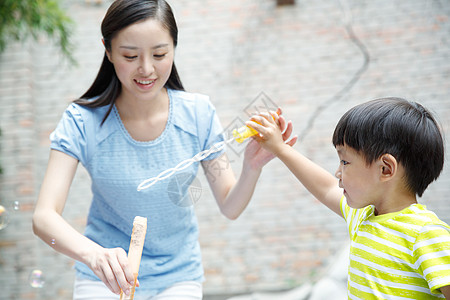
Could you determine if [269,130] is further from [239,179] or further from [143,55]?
[143,55]

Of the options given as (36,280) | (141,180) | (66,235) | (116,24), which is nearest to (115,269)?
(66,235)

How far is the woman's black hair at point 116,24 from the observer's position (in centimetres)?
137

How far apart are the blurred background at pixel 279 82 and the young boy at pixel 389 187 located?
2.77 meters

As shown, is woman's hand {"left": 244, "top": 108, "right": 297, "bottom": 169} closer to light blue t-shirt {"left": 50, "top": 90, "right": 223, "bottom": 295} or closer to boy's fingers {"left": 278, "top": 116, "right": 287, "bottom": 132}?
boy's fingers {"left": 278, "top": 116, "right": 287, "bottom": 132}

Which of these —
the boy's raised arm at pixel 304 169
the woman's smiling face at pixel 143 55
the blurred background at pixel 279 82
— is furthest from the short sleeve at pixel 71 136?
the blurred background at pixel 279 82

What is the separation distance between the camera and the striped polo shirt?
99 centimetres

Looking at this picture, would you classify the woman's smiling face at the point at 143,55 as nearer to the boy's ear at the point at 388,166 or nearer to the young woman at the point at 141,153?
the young woman at the point at 141,153

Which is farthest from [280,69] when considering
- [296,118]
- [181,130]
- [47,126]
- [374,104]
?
[374,104]

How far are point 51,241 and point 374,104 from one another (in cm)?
87

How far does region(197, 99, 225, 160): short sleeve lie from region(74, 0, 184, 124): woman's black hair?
236mm

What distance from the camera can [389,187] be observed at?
3.70ft

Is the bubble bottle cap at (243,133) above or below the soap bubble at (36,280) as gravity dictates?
above

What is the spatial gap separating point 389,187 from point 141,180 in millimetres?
703

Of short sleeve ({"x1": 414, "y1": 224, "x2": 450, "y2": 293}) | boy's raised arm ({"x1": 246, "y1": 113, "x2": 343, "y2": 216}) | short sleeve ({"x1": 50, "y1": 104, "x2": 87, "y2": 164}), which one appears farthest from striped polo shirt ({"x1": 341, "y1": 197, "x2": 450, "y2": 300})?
short sleeve ({"x1": 50, "y1": 104, "x2": 87, "y2": 164})
